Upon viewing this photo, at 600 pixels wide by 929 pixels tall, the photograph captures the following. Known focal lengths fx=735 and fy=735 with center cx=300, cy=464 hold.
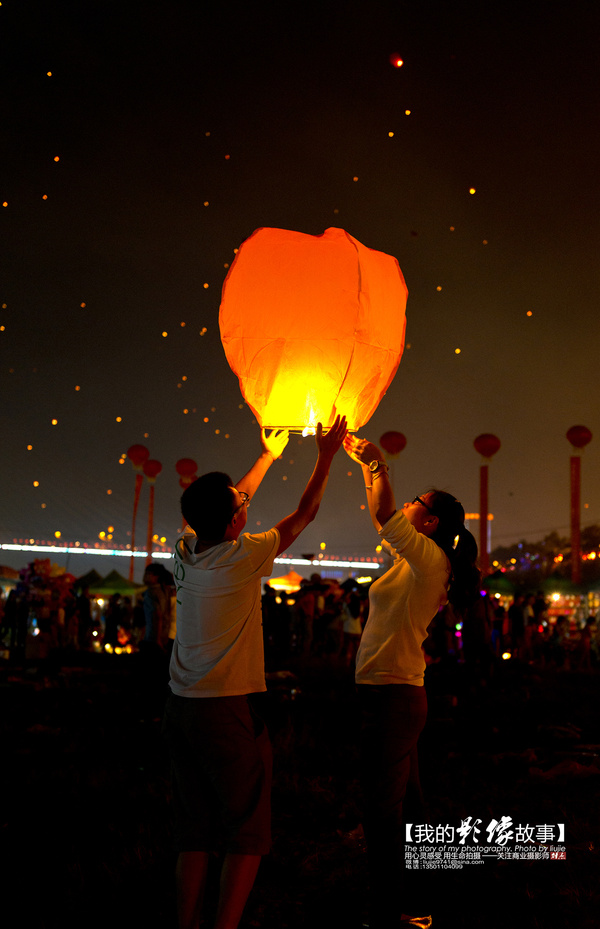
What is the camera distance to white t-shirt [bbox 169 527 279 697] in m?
2.25

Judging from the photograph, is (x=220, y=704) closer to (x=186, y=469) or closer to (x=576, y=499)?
(x=186, y=469)

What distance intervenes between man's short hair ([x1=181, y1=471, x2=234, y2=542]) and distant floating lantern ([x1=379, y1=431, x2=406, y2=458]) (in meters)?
13.0

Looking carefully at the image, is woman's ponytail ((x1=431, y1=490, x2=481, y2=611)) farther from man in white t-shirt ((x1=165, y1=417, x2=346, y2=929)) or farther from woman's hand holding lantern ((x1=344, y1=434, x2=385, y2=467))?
man in white t-shirt ((x1=165, y1=417, x2=346, y2=929))

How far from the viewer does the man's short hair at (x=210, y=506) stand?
7.62 ft

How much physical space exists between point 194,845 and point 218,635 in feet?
2.07

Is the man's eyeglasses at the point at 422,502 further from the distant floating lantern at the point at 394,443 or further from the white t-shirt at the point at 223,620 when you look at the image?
the distant floating lantern at the point at 394,443

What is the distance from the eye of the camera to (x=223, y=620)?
7.49 feet

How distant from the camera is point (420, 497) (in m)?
2.86

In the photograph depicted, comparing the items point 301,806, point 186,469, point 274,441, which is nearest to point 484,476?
point 186,469

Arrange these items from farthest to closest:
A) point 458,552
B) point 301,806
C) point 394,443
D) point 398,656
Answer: point 394,443
point 301,806
point 458,552
point 398,656

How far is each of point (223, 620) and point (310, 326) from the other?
1.19 metres

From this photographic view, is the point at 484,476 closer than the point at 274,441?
No

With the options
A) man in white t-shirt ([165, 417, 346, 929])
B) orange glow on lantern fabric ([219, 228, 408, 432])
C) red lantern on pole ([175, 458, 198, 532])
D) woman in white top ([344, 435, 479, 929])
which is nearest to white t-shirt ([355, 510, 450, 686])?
woman in white top ([344, 435, 479, 929])

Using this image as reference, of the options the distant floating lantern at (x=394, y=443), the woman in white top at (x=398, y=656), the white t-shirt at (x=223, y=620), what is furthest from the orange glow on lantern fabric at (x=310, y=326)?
the distant floating lantern at (x=394, y=443)
